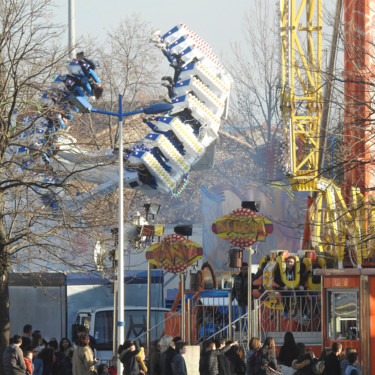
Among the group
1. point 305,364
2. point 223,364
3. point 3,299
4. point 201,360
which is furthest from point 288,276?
point 305,364

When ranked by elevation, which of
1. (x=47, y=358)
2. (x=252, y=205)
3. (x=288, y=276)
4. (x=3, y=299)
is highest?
(x=252, y=205)

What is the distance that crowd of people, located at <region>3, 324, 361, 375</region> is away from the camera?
18484 millimetres

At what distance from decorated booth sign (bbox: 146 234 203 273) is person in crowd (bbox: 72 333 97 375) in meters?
9.36

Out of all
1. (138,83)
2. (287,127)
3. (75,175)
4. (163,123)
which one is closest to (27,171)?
(75,175)

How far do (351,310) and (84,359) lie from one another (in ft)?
23.0

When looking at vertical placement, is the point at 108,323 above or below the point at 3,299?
below

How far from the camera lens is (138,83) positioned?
4516 centimetres

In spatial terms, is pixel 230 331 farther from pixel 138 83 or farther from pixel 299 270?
pixel 138 83

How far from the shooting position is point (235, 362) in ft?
65.9

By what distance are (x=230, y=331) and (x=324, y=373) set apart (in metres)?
7.19

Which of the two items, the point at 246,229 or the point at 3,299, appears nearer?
the point at 3,299

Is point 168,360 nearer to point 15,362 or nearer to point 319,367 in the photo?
point 15,362

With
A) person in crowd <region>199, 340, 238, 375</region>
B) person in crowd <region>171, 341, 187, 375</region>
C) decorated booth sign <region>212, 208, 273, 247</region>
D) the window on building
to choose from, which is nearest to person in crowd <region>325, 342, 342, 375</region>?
person in crowd <region>199, 340, 238, 375</region>

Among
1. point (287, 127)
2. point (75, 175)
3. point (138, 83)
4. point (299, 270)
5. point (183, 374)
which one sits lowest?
point (183, 374)
